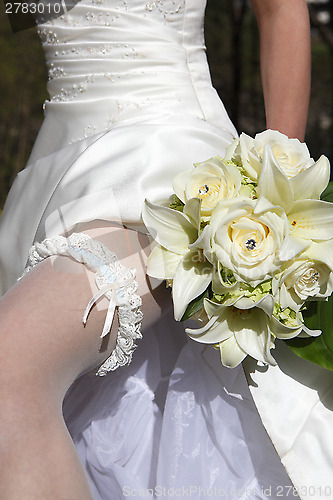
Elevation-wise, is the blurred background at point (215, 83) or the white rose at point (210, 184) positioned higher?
the white rose at point (210, 184)

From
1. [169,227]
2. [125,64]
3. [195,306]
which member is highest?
[125,64]

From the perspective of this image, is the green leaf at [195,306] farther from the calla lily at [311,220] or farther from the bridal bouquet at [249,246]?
the calla lily at [311,220]

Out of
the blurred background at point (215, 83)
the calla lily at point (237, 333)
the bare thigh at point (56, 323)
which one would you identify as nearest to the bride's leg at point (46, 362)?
the bare thigh at point (56, 323)

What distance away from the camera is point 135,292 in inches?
36.3

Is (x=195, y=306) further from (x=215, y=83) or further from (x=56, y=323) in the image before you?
(x=215, y=83)

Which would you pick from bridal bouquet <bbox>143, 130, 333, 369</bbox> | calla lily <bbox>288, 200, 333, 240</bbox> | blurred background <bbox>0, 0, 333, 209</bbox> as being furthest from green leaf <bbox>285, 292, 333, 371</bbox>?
blurred background <bbox>0, 0, 333, 209</bbox>

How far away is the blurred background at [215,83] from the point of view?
5477mm

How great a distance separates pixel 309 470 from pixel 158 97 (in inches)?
29.8

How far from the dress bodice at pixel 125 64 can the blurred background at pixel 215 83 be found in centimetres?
385

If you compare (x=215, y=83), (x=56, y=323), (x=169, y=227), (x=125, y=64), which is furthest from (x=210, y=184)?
(x=215, y=83)

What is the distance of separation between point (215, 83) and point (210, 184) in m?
6.87

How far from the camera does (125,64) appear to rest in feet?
3.86

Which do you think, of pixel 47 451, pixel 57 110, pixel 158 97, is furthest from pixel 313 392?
pixel 57 110

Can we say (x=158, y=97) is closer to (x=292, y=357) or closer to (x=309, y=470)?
(x=292, y=357)
